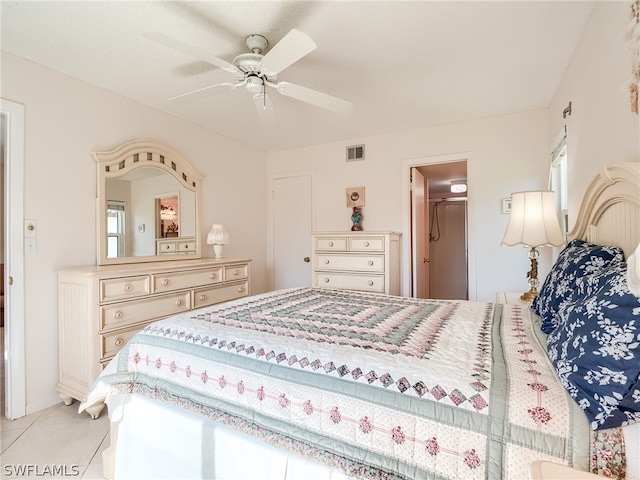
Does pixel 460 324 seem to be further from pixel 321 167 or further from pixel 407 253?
pixel 321 167

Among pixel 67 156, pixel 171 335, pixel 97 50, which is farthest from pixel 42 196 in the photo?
pixel 171 335

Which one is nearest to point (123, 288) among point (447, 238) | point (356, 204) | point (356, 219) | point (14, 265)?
point (14, 265)

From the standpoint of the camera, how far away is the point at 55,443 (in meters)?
1.81

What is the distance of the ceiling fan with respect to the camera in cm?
151

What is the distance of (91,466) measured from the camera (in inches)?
64.1

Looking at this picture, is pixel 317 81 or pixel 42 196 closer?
pixel 42 196

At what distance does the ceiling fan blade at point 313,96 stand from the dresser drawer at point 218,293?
1840 millimetres

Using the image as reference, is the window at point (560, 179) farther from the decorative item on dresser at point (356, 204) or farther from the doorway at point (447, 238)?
the doorway at point (447, 238)

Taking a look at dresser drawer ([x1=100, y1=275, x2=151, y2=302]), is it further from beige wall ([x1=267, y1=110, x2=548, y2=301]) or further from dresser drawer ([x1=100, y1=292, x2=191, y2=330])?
beige wall ([x1=267, y1=110, x2=548, y2=301])

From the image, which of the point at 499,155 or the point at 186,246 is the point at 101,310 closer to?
the point at 186,246

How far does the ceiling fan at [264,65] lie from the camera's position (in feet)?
4.97

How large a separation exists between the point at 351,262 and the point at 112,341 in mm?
2229

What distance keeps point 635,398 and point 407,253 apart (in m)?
3.01

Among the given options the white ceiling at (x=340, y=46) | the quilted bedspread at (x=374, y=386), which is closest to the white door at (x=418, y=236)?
the white ceiling at (x=340, y=46)
